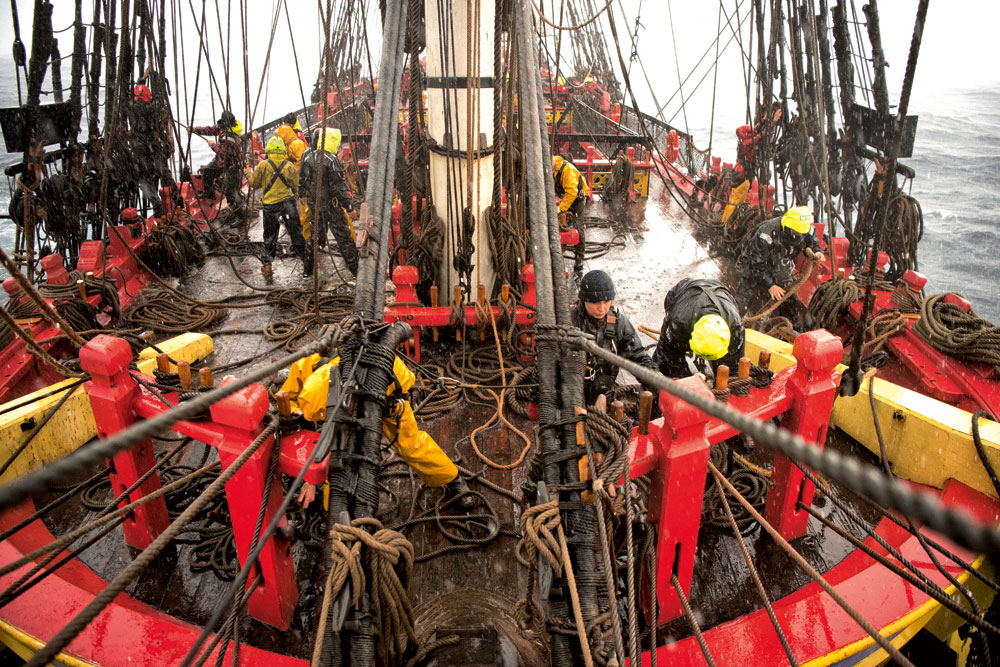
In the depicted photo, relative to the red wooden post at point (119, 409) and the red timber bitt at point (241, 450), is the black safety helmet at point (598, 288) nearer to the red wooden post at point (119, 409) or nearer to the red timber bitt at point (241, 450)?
the red timber bitt at point (241, 450)

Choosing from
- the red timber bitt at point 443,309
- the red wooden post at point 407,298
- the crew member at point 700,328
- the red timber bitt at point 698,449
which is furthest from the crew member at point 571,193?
the red timber bitt at point 698,449

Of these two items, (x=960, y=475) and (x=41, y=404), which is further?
(x=41, y=404)

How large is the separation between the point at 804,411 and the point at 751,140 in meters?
7.15

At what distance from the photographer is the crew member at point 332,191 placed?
21.4ft

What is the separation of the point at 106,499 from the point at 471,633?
2.41m

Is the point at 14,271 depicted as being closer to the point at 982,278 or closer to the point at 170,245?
the point at 170,245

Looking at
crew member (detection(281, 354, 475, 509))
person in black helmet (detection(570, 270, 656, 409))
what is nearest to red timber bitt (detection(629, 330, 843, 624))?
person in black helmet (detection(570, 270, 656, 409))

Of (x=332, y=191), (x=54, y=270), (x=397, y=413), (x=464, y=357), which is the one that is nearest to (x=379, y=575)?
(x=397, y=413)

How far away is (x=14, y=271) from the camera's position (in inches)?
80.4

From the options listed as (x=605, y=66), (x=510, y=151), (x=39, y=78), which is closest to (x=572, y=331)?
(x=510, y=151)

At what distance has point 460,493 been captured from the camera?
362 cm

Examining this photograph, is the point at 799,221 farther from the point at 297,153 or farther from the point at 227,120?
the point at 227,120

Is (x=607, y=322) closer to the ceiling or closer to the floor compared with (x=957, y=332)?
closer to the ceiling

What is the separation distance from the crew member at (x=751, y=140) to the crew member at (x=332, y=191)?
5220 mm
